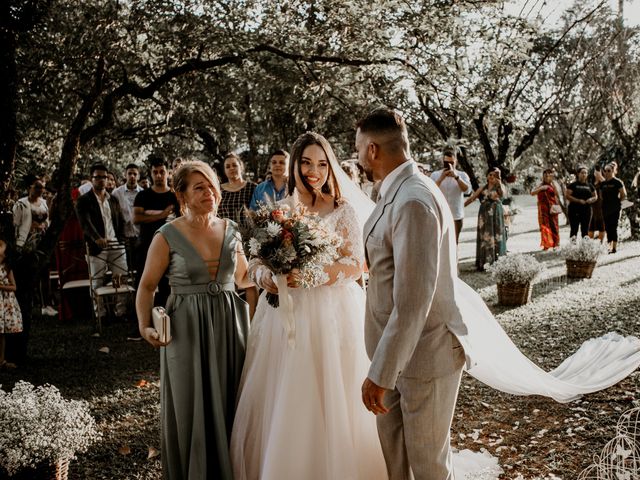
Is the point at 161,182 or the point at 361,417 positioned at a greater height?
the point at 161,182

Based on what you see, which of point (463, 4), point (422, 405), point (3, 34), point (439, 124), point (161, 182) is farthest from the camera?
point (439, 124)

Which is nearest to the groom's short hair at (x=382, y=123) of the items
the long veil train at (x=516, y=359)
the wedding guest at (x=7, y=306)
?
the long veil train at (x=516, y=359)

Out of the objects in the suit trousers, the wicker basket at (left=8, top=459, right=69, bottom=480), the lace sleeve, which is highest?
the lace sleeve

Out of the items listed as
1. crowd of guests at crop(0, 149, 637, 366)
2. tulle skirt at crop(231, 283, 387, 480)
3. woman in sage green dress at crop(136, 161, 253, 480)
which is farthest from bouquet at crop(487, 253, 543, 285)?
woman in sage green dress at crop(136, 161, 253, 480)

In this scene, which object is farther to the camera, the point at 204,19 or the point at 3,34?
the point at 204,19

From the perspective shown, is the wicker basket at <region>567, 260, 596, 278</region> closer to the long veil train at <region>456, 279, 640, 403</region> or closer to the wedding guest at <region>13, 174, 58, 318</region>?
the long veil train at <region>456, 279, 640, 403</region>

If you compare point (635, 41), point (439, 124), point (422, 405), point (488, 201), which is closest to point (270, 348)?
point (422, 405)

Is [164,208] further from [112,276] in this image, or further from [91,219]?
[91,219]

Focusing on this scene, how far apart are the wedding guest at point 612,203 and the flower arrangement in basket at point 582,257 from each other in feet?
14.6

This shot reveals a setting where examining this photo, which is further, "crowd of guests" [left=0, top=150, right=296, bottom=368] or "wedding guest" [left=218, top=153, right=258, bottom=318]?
"wedding guest" [left=218, top=153, right=258, bottom=318]

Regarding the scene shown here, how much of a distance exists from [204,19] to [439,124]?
10.1 m

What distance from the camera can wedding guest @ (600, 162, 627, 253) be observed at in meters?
14.7

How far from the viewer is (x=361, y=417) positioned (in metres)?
3.52

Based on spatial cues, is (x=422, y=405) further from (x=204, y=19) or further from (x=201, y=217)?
(x=204, y=19)
